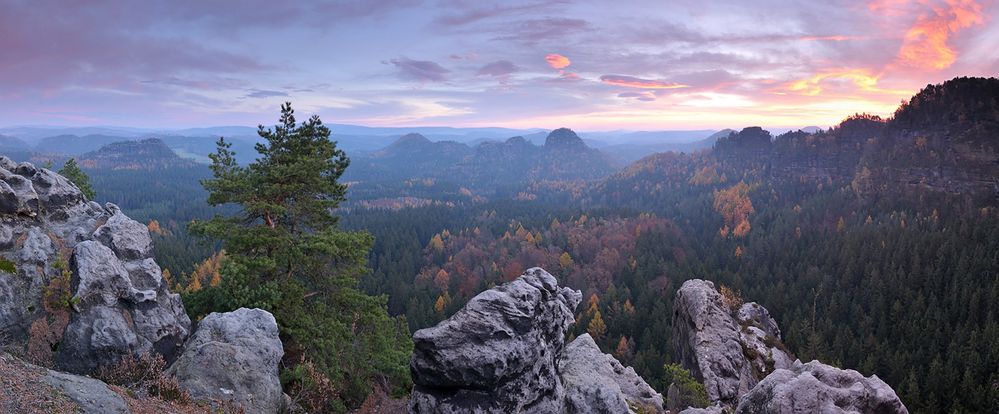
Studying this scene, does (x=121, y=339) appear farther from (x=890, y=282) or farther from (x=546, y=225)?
(x=546, y=225)

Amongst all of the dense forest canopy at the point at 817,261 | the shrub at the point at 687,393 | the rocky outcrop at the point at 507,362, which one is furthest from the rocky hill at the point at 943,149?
the rocky outcrop at the point at 507,362

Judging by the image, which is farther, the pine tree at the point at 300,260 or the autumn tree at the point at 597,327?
the autumn tree at the point at 597,327

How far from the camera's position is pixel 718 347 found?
133ft

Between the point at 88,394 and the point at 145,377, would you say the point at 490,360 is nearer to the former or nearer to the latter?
the point at 88,394

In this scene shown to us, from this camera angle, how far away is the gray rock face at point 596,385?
18.3 metres

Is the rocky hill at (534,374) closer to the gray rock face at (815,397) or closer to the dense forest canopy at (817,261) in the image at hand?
the gray rock face at (815,397)

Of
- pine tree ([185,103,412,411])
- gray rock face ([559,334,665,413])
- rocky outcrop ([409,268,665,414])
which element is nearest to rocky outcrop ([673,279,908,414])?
gray rock face ([559,334,665,413])

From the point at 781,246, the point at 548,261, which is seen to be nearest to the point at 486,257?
the point at 548,261

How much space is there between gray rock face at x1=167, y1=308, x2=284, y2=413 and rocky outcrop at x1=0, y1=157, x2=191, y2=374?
2233 millimetres

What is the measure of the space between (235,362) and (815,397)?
20.6m

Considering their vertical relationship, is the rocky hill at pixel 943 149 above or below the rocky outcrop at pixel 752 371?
above

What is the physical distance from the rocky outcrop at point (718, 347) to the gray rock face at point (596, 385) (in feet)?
48.6

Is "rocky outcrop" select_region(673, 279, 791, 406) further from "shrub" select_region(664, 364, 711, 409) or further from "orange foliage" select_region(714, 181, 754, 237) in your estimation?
"orange foliage" select_region(714, 181, 754, 237)

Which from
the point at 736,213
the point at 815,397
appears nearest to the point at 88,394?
the point at 815,397
